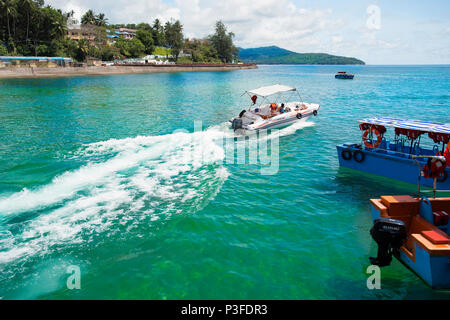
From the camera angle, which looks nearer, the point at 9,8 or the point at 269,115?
the point at 269,115

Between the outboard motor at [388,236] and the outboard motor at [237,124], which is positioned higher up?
the outboard motor at [237,124]

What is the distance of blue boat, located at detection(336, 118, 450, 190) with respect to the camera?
12.2 metres

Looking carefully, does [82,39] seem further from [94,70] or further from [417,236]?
[417,236]

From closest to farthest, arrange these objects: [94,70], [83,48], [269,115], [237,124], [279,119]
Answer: [237,124], [279,119], [269,115], [94,70], [83,48]

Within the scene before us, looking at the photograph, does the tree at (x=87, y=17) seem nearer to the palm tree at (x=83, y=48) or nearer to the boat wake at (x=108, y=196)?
the palm tree at (x=83, y=48)

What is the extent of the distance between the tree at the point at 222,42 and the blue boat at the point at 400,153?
509ft

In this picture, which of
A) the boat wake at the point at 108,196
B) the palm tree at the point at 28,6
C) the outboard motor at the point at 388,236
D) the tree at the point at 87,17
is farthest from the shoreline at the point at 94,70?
the outboard motor at the point at 388,236

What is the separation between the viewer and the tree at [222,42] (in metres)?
158

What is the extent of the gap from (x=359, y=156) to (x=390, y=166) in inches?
57.0

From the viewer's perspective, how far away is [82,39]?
101688 millimetres

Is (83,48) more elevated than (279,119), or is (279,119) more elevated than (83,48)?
(83,48)

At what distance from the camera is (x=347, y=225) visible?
10.1 meters

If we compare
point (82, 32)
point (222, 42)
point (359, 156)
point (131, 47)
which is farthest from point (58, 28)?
point (359, 156)
